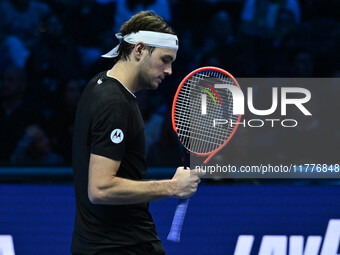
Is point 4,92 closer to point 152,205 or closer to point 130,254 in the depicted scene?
point 152,205

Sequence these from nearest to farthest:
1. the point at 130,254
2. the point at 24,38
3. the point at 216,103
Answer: the point at 130,254 < the point at 216,103 < the point at 24,38

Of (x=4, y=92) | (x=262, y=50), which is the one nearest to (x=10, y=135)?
(x=4, y=92)

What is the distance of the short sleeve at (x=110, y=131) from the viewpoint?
3.04 meters

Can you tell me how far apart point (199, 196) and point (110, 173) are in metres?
2.40

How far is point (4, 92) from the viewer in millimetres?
5395

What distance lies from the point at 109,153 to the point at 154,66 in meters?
0.49

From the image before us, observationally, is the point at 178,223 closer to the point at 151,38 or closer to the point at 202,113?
the point at 151,38

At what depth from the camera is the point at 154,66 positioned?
3.32 meters

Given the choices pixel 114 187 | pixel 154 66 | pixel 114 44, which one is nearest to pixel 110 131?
pixel 114 187

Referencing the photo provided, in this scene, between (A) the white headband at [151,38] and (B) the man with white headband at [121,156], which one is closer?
(B) the man with white headband at [121,156]

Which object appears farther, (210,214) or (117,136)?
(210,214)

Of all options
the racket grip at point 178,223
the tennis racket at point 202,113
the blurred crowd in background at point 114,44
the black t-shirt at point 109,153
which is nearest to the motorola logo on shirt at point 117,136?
the black t-shirt at point 109,153

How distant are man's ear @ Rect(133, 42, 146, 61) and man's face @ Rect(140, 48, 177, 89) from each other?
0.06 ft

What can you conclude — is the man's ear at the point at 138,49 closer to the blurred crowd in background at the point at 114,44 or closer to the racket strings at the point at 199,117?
the racket strings at the point at 199,117
